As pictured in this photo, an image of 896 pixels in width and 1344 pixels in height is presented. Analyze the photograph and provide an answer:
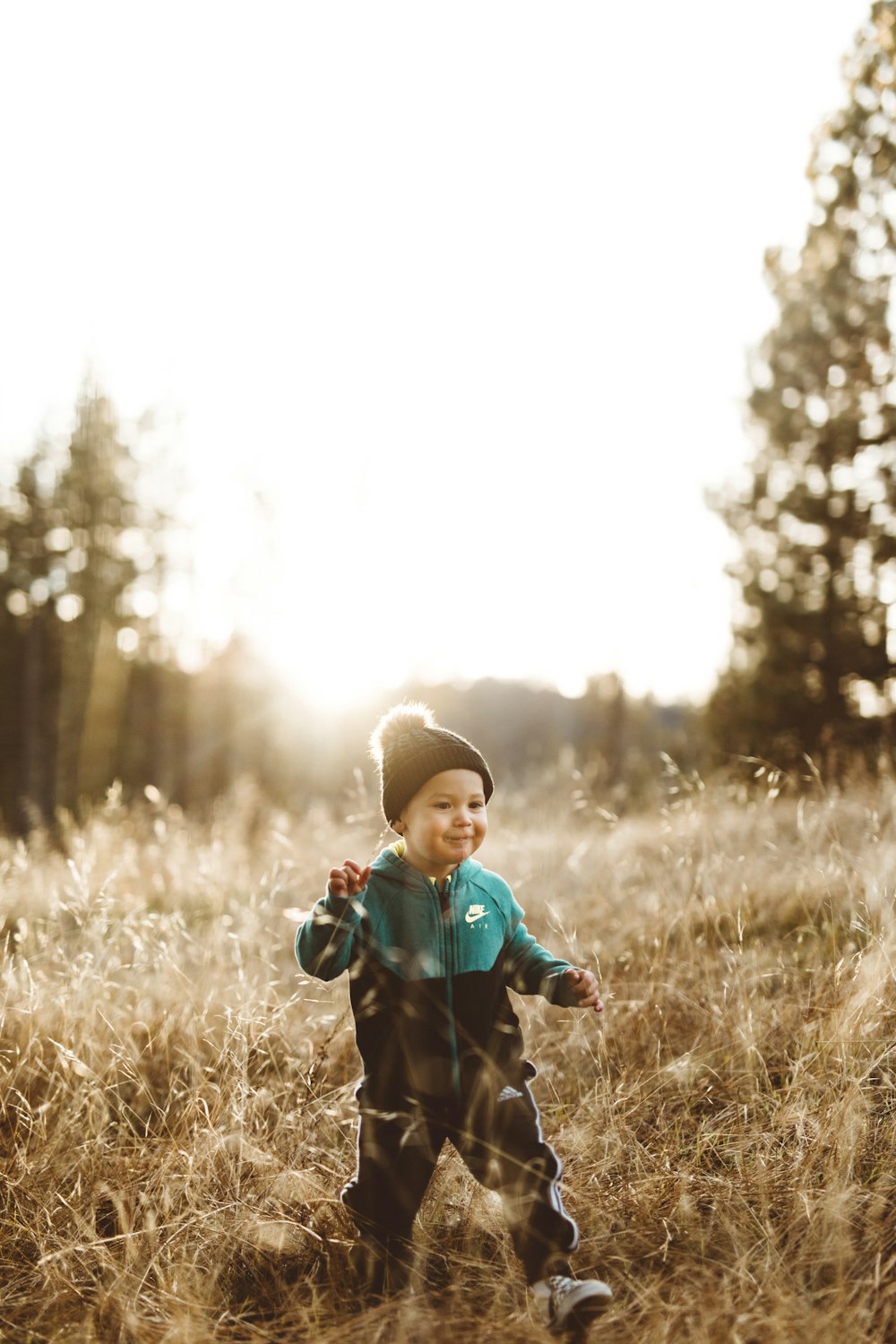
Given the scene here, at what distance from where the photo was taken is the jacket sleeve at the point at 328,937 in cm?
191

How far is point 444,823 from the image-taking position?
1995 mm

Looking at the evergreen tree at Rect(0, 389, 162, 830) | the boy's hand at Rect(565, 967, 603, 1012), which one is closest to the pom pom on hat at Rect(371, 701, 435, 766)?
the boy's hand at Rect(565, 967, 603, 1012)

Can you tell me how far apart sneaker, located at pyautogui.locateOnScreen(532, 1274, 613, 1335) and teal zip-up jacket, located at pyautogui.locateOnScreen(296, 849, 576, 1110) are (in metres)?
0.37

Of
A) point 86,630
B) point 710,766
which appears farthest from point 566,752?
point 86,630

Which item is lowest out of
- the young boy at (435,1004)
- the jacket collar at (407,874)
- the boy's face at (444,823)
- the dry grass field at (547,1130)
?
the dry grass field at (547,1130)

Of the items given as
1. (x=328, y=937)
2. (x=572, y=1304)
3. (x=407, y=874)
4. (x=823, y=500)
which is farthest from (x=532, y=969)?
(x=823, y=500)

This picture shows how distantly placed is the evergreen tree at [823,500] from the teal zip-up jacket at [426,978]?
939 cm

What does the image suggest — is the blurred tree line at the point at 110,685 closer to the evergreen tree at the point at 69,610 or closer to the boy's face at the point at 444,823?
the evergreen tree at the point at 69,610

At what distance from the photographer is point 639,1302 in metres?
1.79

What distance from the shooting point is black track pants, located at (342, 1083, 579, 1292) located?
5.88 ft

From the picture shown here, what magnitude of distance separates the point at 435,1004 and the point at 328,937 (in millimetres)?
290

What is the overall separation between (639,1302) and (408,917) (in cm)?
89

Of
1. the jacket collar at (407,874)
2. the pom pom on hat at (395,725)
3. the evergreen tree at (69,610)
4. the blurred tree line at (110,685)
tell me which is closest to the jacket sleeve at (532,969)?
the jacket collar at (407,874)

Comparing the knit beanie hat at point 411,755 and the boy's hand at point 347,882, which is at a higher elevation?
the knit beanie hat at point 411,755
